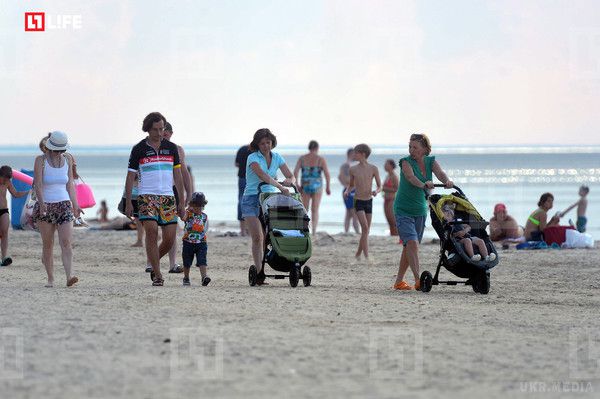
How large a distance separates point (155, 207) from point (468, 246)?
2.94 metres

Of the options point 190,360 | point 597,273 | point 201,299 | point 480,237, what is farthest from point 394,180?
point 190,360

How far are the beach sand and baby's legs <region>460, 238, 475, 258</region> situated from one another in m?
0.40

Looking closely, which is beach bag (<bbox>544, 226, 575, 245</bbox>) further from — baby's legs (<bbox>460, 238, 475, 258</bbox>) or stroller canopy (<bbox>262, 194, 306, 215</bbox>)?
stroller canopy (<bbox>262, 194, 306, 215</bbox>)

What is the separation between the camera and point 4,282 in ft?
41.3

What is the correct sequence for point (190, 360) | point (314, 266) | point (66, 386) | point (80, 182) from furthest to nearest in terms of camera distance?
point (80, 182) < point (314, 266) < point (190, 360) < point (66, 386)

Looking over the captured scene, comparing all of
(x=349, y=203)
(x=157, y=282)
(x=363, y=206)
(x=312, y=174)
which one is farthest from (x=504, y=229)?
(x=157, y=282)

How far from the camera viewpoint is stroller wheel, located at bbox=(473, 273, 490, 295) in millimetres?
11922

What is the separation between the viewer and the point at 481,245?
11.8 metres

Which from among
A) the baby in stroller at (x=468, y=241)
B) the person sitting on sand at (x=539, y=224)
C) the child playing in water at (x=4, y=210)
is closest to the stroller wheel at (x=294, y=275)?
the baby in stroller at (x=468, y=241)

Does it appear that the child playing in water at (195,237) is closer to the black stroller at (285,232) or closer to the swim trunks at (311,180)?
the black stroller at (285,232)

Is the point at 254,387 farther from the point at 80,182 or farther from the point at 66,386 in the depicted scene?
the point at 80,182

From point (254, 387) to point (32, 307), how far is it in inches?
143

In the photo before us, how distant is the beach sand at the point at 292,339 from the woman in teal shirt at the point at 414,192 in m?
0.61

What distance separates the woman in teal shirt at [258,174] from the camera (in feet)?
40.1
